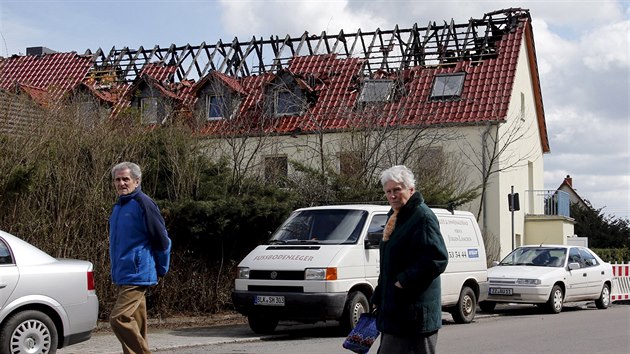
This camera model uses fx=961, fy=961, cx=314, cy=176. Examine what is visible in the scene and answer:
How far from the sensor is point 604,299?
2242 centimetres

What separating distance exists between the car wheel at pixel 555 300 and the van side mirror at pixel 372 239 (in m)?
7.10

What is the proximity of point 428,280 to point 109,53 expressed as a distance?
3703 cm

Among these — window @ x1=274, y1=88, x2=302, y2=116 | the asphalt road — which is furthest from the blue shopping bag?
window @ x1=274, y1=88, x2=302, y2=116

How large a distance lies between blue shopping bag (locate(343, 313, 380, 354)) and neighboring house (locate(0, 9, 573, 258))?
1424cm

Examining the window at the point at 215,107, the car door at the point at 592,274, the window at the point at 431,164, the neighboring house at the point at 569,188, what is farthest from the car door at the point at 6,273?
the neighboring house at the point at 569,188

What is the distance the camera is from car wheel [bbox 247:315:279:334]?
1428cm

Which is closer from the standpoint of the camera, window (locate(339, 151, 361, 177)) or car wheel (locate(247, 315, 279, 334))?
car wheel (locate(247, 315, 279, 334))

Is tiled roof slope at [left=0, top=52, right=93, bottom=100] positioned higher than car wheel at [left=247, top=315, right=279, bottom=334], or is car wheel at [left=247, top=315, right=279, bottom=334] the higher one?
tiled roof slope at [left=0, top=52, right=93, bottom=100]

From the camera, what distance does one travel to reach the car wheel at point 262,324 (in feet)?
46.8

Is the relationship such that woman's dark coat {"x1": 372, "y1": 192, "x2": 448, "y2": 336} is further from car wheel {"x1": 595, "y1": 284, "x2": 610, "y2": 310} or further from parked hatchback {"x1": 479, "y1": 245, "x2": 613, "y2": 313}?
car wheel {"x1": 595, "y1": 284, "x2": 610, "y2": 310}

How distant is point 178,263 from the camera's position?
53.3 feet

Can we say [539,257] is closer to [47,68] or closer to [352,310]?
[352,310]

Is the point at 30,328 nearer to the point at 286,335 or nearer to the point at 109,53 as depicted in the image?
the point at 286,335

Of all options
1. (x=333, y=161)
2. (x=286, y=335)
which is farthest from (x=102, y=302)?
(x=333, y=161)
